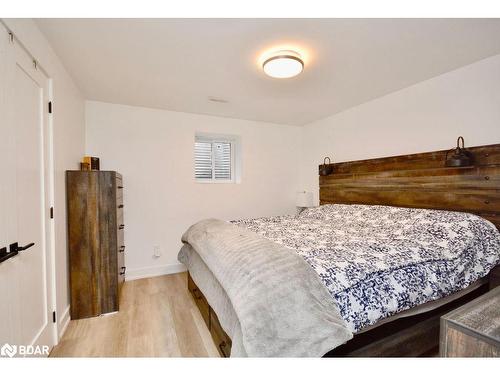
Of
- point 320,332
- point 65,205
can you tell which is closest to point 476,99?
point 320,332

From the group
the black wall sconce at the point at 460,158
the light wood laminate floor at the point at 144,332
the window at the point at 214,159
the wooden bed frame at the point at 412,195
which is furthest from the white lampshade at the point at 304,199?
the light wood laminate floor at the point at 144,332

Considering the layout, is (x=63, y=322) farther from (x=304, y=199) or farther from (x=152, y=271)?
(x=304, y=199)

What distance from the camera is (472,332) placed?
0.87m

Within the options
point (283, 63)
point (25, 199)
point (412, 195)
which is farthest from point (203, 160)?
point (412, 195)

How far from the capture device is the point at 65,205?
2078mm

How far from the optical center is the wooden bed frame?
147 centimetres

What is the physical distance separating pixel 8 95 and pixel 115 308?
6.38 feet

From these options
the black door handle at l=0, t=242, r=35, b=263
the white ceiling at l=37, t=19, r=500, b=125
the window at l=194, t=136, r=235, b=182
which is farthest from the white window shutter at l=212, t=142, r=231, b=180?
→ the black door handle at l=0, t=242, r=35, b=263

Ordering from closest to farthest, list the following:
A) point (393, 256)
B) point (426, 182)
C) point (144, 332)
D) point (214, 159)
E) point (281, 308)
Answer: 1. point (281, 308)
2. point (393, 256)
3. point (144, 332)
4. point (426, 182)
5. point (214, 159)

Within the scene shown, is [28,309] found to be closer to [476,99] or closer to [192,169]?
[192,169]

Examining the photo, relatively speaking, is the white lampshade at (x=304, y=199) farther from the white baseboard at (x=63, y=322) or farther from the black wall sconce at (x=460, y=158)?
the white baseboard at (x=63, y=322)

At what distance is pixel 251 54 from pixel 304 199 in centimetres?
252

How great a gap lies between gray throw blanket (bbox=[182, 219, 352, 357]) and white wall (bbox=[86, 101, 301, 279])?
7.08 ft

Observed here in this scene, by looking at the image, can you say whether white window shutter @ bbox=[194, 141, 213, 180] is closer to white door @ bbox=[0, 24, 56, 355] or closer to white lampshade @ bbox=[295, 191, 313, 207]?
white lampshade @ bbox=[295, 191, 313, 207]
